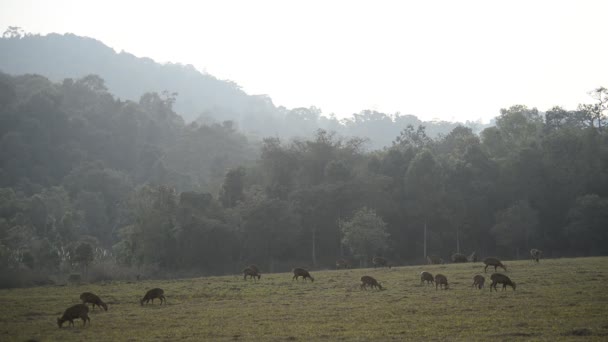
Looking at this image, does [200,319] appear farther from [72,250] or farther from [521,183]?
[521,183]

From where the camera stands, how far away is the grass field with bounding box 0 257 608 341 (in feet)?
59.0

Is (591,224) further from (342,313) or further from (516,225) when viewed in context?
(342,313)

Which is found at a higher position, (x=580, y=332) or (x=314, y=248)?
(x=314, y=248)

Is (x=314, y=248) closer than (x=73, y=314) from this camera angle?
No

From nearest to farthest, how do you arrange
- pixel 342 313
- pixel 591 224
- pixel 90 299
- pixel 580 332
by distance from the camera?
pixel 580 332 → pixel 342 313 → pixel 90 299 → pixel 591 224

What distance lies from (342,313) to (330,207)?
151ft

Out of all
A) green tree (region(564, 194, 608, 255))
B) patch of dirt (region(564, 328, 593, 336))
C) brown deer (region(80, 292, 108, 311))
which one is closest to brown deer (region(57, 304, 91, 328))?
brown deer (region(80, 292, 108, 311))

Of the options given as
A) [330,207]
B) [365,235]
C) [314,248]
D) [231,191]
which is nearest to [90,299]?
[365,235]

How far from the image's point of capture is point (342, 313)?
22344 mm

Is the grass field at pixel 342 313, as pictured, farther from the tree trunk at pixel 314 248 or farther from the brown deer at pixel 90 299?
the tree trunk at pixel 314 248

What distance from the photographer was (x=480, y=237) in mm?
69688

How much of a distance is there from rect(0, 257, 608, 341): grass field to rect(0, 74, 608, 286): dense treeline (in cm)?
2493

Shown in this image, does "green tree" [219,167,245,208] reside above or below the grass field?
above

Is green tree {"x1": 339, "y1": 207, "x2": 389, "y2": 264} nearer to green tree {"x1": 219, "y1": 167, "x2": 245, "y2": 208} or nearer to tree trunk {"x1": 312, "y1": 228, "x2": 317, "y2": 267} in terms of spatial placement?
tree trunk {"x1": 312, "y1": 228, "x2": 317, "y2": 267}
